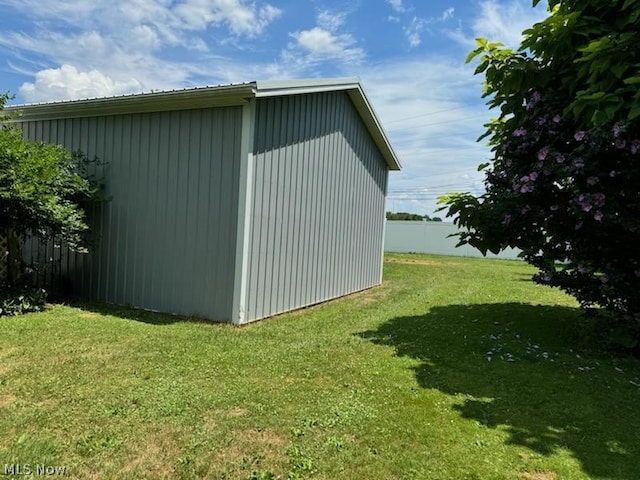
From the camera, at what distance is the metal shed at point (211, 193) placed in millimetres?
6324

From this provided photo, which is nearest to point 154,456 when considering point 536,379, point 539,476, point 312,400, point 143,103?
point 312,400

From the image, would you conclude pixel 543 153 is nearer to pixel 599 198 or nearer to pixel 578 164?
pixel 578 164

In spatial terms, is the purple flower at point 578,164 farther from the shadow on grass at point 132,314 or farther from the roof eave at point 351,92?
the shadow on grass at point 132,314

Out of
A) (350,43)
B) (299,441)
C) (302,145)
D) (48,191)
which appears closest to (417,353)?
(299,441)

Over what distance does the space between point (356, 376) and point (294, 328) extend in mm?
2134

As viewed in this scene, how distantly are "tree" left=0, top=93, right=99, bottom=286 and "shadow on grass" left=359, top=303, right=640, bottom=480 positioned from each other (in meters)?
4.58

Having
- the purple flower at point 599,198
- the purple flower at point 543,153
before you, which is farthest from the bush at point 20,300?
the purple flower at point 599,198

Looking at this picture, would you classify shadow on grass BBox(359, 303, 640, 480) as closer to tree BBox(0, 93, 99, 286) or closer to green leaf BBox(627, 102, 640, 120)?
green leaf BBox(627, 102, 640, 120)

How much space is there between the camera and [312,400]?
11.8 ft

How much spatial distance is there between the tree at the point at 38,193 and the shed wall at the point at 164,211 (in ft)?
1.52

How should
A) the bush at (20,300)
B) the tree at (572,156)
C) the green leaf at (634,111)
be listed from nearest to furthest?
the green leaf at (634,111), the tree at (572,156), the bush at (20,300)

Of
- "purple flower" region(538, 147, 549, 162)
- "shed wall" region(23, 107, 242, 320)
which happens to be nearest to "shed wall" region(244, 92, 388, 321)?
"shed wall" region(23, 107, 242, 320)

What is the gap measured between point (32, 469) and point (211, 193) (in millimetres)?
4436

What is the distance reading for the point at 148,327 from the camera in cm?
583
